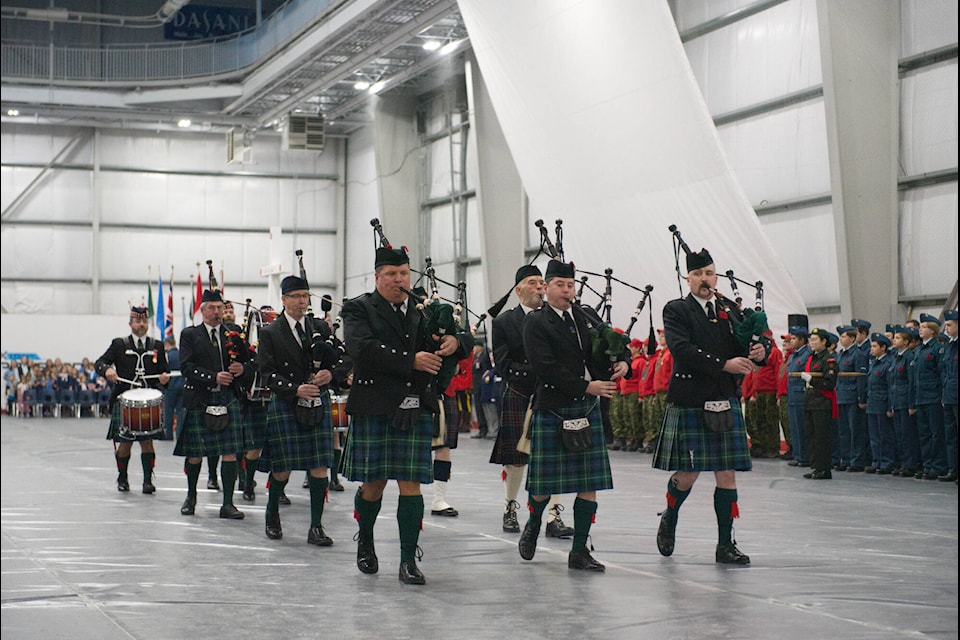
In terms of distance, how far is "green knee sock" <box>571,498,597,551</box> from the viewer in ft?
18.2

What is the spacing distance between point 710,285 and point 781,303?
7.99 metres

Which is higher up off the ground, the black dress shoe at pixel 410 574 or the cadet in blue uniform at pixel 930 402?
the cadet in blue uniform at pixel 930 402

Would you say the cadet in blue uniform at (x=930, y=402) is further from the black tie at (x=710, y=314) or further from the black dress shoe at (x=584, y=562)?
the black dress shoe at (x=584, y=562)

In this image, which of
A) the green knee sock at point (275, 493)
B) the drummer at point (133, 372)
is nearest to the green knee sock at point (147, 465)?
the drummer at point (133, 372)

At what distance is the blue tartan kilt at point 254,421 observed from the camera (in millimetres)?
7902

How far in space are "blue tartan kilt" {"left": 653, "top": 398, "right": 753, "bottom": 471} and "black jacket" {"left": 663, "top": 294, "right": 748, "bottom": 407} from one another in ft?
0.25

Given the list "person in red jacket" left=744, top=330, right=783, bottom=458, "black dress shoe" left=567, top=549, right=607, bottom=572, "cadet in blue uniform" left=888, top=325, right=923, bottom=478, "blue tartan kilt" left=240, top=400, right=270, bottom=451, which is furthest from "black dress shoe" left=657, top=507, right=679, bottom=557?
"person in red jacket" left=744, top=330, right=783, bottom=458

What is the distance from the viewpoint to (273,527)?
267 inches

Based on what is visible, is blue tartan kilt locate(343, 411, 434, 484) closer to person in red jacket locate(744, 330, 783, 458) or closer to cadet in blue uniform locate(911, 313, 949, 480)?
cadet in blue uniform locate(911, 313, 949, 480)

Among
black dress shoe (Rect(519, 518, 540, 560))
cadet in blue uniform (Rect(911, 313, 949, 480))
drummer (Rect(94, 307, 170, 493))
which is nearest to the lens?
black dress shoe (Rect(519, 518, 540, 560))

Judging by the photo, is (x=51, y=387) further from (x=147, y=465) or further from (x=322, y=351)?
(x=322, y=351)

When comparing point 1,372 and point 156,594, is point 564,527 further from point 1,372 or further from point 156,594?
point 1,372

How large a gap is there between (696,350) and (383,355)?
157 centimetres

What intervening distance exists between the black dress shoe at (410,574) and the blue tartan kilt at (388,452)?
14.9 inches
